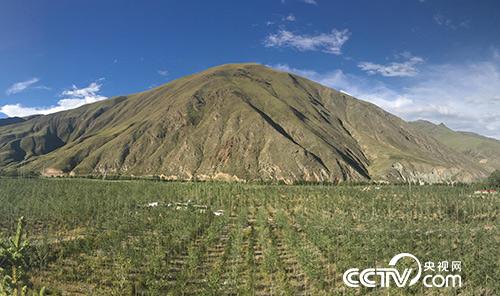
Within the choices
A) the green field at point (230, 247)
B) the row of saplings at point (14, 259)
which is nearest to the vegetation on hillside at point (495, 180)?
the green field at point (230, 247)

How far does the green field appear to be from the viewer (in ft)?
110

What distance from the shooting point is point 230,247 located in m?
47.9

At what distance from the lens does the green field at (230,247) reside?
33.5 meters

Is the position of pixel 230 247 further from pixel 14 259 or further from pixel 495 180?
pixel 495 180

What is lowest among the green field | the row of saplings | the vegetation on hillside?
the green field

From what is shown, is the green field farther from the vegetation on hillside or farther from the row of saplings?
the vegetation on hillside

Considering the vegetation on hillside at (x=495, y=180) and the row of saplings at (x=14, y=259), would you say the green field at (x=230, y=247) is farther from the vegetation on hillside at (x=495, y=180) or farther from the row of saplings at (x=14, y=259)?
the vegetation on hillside at (x=495, y=180)

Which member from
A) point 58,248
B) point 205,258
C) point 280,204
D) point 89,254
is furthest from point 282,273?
point 280,204

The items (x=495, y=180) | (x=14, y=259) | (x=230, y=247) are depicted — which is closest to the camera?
(x=14, y=259)

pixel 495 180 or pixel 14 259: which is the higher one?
pixel 495 180

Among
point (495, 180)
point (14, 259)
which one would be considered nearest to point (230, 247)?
point (14, 259)

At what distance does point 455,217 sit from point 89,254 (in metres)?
70.0

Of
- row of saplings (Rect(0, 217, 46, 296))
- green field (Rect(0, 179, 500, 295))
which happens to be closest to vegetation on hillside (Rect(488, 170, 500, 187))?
green field (Rect(0, 179, 500, 295))

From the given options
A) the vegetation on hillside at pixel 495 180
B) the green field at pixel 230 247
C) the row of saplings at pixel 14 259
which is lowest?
the green field at pixel 230 247
